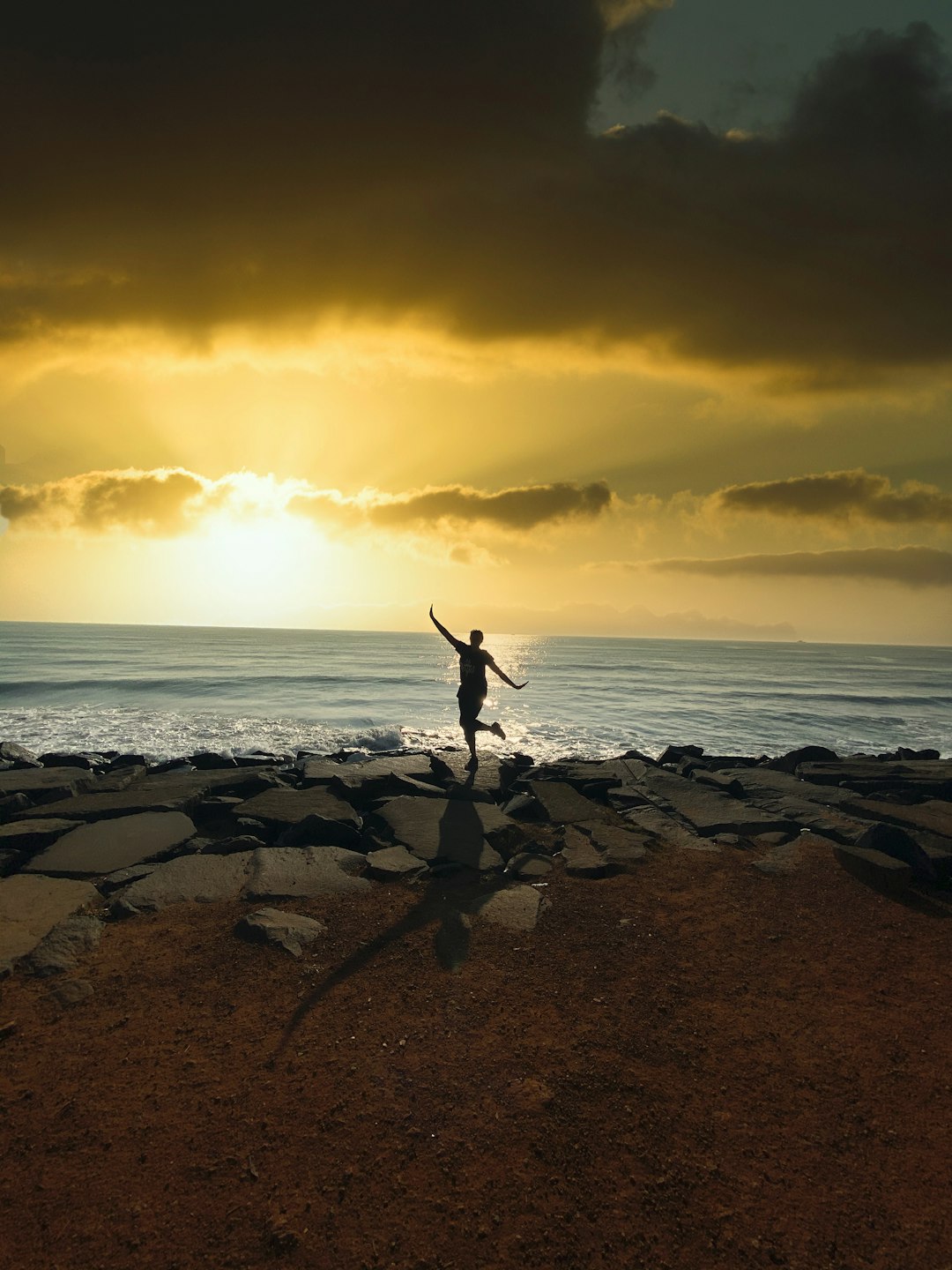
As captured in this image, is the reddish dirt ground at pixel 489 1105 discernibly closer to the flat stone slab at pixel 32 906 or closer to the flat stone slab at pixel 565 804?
the flat stone slab at pixel 32 906

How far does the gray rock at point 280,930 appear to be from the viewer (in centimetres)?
469

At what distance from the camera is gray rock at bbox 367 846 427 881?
6102 mm

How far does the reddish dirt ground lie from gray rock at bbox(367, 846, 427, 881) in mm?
1263

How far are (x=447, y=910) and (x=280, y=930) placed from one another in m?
1.34

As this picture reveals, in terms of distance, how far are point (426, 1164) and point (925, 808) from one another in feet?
27.3

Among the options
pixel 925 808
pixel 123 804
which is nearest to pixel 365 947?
pixel 123 804

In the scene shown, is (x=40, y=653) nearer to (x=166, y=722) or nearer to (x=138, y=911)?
(x=166, y=722)

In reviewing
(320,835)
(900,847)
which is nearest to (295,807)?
(320,835)

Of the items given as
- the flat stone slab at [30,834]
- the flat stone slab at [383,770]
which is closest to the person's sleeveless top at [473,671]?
the flat stone slab at [383,770]

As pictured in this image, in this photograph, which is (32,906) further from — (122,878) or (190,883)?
(190,883)

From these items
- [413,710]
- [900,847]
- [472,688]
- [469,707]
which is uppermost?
[472,688]

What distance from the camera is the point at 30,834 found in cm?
698

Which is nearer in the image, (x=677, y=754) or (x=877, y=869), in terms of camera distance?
(x=877, y=869)

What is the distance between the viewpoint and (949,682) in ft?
167
